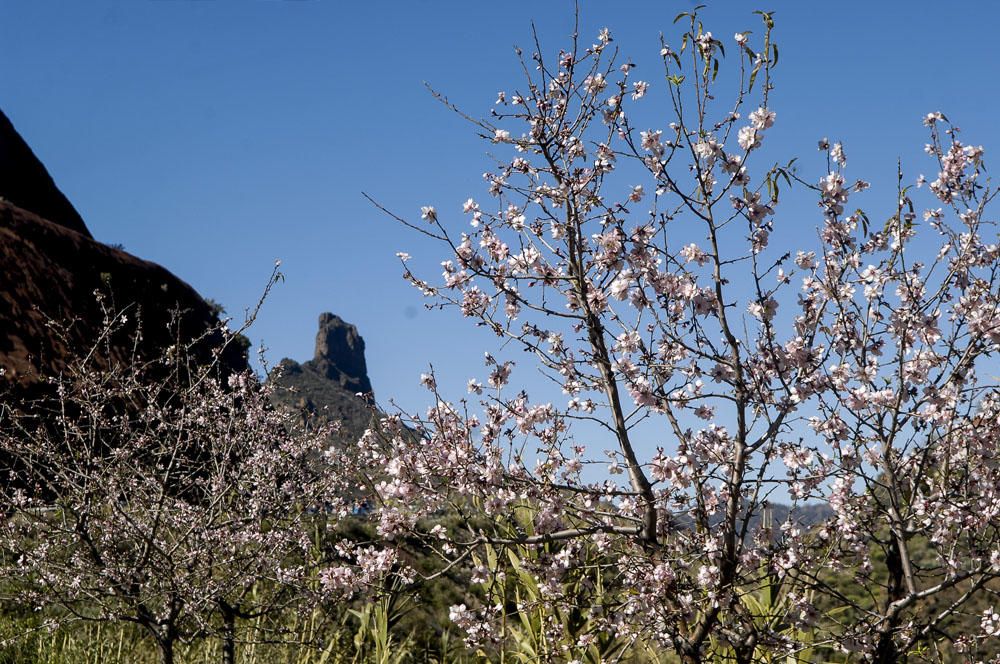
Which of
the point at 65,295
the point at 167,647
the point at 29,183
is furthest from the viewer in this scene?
the point at 29,183

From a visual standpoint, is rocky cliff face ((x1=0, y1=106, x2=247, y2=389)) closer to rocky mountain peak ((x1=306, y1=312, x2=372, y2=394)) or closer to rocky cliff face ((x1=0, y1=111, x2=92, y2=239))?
rocky cliff face ((x1=0, y1=111, x2=92, y2=239))

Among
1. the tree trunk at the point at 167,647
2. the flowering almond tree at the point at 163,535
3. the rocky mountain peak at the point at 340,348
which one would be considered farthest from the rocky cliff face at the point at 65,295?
the rocky mountain peak at the point at 340,348

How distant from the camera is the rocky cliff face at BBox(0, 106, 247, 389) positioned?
13945 mm

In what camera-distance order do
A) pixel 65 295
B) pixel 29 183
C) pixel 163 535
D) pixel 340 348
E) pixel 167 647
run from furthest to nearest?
pixel 340 348 → pixel 29 183 → pixel 65 295 → pixel 163 535 → pixel 167 647

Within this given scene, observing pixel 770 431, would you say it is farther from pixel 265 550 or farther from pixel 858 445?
pixel 265 550

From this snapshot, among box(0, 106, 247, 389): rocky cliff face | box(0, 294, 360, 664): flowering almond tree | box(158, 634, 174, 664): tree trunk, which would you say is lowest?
box(158, 634, 174, 664): tree trunk

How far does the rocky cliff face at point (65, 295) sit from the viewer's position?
549 inches

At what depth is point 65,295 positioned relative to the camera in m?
16.1


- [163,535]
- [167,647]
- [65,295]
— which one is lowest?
[167,647]

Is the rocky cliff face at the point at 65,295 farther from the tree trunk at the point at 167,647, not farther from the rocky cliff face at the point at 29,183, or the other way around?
the rocky cliff face at the point at 29,183

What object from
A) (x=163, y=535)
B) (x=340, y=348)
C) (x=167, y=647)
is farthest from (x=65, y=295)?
(x=340, y=348)

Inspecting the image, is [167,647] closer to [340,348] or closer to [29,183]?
[29,183]

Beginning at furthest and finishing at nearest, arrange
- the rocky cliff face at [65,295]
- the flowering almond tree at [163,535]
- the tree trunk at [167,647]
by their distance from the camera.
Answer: the rocky cliff face at [65,295]
the flowering almond tree at [163,535]
the tree trunk at [167,647]

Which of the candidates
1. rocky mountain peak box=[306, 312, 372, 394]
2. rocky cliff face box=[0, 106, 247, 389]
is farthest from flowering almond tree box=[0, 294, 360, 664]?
rocky mountain peak box=[306, 312, 372, 394]
